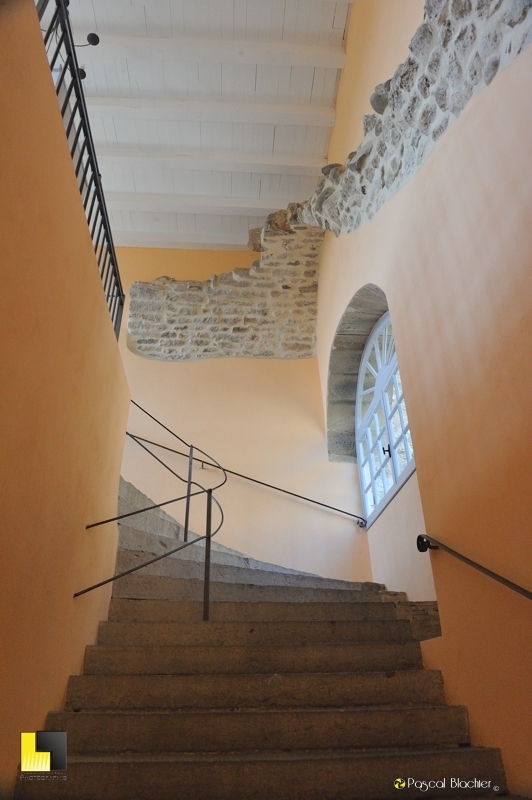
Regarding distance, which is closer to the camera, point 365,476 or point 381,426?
point 381,426

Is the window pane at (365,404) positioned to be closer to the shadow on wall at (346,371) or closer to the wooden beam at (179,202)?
the shadow on wall at (346,371)

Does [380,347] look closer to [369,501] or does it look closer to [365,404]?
[365,404]

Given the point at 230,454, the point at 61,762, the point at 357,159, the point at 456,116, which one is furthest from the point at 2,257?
the point at 230,454

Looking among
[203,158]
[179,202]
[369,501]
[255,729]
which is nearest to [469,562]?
[255,729]

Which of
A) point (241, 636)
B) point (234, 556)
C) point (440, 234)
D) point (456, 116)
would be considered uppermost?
point (456, 116)

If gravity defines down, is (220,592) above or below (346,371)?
below

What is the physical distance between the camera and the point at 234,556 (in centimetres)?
423

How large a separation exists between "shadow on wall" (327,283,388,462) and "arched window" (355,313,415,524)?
75mm

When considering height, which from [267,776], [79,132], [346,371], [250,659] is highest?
[346,371]

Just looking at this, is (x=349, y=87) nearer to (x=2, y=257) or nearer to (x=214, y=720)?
(x=2, y=257)

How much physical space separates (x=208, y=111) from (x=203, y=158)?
51cm

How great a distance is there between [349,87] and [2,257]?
3.97m

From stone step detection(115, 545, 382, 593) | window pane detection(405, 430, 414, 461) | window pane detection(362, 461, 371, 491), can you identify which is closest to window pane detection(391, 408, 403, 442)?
window pane detection(405, 430, 414, 461)

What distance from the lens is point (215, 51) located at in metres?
4.55
